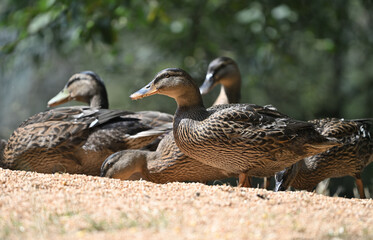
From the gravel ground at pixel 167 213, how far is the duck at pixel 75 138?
150cm

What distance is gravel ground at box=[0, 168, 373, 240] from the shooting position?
267 cm

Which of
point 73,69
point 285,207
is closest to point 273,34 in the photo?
point 285,207

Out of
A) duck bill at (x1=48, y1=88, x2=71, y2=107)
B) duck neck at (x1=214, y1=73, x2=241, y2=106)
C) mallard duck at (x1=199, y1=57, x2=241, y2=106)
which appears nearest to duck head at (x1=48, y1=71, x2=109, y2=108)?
duck bill at (x1=48, y1=88, x2=71, y2=107)

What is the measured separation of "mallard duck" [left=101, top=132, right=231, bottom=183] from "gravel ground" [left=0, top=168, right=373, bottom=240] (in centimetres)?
110

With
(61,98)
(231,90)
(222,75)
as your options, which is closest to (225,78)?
(222,75)

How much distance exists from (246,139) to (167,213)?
141 cm

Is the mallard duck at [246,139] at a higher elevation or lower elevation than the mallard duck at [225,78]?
lower

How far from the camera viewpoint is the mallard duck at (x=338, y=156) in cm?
521

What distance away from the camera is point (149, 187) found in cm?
395

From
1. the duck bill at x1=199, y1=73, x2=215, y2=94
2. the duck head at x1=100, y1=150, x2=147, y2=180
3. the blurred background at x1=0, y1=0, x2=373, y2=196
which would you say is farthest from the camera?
the blurred background at x1=0, y1=0, x2=373, y2=196

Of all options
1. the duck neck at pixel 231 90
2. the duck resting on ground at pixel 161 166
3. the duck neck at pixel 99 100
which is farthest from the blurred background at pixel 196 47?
the duck resting on ground at pixel 161 166

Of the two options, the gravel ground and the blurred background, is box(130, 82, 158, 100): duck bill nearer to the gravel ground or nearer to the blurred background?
the gravel ground

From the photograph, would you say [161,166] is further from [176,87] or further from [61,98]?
[61,98]

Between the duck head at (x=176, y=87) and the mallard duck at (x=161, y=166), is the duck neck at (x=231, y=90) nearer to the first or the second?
the mallard duck at (x=161, y=166)
